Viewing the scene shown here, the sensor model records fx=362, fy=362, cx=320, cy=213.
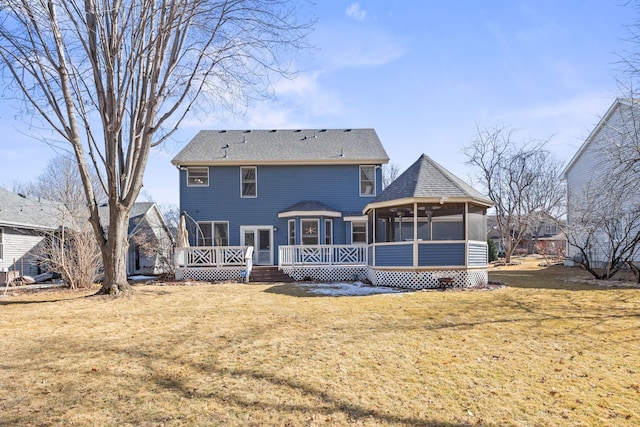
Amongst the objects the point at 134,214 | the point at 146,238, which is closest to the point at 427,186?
the point at 146,238

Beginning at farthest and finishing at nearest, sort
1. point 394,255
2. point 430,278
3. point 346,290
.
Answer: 1. point 394,255
2. point 430,278
3. point 346,290

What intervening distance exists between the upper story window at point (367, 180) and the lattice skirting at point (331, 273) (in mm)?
5600

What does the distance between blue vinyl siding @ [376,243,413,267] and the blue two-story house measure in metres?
5.62

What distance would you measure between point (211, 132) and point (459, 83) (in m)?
14.8

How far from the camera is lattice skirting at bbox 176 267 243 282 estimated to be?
628 inches

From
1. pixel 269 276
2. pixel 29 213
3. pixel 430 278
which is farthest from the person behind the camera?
pixel 29 213

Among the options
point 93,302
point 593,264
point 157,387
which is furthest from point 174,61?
point 593,264

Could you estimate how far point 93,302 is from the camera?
10.0 meters

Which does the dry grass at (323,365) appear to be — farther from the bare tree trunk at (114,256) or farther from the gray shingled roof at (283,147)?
the gray shingled roof at (283,147)

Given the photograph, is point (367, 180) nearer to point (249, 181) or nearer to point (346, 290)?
point (249, 181)

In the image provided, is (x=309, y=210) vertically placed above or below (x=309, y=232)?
above

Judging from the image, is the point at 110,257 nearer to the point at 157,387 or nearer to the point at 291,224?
the point at 157,387

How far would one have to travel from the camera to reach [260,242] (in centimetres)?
1975

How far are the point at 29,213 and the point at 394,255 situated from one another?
18575 mm
